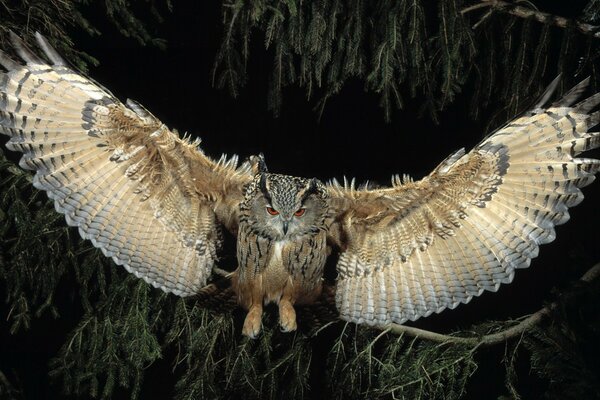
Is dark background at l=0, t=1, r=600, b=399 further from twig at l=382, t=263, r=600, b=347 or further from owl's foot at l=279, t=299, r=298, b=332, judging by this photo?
owl's foot at l=279, t=299, r=298, b=332

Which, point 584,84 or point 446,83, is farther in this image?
point 446,83

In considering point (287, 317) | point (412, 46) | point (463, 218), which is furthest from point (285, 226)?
point (412, 46)

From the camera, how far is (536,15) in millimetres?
3623

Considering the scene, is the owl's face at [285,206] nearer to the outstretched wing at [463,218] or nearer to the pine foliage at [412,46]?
the outstretched wing at [463,218]

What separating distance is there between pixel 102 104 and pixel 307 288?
114 cm

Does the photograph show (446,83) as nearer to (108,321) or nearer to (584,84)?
(584,84)

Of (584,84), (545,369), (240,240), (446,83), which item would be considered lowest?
(545,369)

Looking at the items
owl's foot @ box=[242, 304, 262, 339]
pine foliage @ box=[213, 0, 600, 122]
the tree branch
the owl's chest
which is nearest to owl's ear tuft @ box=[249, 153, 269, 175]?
the owl's chest

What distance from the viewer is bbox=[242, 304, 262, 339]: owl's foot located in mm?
3348

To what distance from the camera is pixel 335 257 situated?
3.64 m

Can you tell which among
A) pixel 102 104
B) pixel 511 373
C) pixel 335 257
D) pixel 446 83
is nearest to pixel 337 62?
pixel 446 83

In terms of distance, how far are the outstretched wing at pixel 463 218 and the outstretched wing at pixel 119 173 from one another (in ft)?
1.85

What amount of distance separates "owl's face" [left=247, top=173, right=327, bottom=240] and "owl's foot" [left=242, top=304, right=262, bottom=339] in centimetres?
34

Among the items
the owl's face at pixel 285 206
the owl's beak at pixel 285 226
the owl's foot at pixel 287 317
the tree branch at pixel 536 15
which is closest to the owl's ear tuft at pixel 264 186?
the owl's face at pixel 285 206
